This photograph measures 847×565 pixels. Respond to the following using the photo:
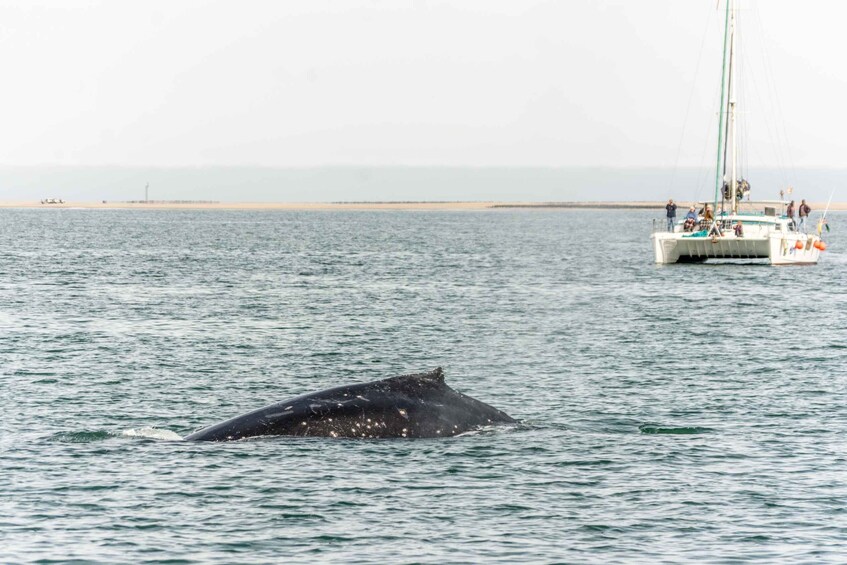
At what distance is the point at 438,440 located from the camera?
2141 centimetres

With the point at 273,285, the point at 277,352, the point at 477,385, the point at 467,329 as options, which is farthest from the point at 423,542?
the point at 273,285

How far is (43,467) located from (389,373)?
46.3ft

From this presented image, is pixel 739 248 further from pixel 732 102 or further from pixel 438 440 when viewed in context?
pixel 438 440

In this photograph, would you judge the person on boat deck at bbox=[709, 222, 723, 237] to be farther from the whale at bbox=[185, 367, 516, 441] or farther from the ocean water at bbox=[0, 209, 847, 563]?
the whale at bbox=[185, 367, 516, 441]

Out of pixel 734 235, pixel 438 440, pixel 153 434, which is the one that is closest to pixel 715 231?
pixel 734 235

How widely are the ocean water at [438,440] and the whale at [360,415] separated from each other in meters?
0.30

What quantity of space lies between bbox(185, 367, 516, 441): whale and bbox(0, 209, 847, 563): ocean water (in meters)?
0.30

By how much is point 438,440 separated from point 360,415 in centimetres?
141

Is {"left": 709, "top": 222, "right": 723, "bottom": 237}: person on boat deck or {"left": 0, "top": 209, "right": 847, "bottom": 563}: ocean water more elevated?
{"left": 709, "top": 222, "right": 723, "bottom": 237}: person on boat deck

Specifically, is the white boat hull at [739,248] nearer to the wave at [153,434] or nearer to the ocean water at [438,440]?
the ocean water at [438,440]

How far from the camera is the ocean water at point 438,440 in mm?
16656

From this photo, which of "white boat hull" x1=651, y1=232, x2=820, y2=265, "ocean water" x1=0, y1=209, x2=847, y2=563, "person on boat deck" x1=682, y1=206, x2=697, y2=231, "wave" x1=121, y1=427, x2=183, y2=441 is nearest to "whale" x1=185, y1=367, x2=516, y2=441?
"ocean water" x1=0, y1=209, x2=847, y2=563

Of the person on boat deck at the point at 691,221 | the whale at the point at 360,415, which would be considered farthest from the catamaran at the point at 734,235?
the whale at the point at 360,415

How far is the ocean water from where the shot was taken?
16.7 m
